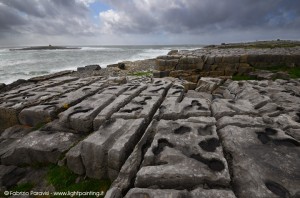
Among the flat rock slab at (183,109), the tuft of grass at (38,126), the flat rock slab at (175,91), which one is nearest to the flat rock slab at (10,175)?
the tuft of grass at (38,126)

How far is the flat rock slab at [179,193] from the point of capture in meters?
3.11

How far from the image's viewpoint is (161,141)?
15.1 ft

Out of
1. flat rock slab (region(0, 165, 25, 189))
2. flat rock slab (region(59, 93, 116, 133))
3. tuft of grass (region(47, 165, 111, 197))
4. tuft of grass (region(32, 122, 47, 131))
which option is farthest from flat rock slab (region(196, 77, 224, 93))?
flat rock slab (region(0, 165, 25, 189))

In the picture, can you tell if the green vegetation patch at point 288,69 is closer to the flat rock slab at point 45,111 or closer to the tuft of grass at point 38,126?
the flat rock slab at point 45,111

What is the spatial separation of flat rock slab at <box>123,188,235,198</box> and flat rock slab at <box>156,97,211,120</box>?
283 cm

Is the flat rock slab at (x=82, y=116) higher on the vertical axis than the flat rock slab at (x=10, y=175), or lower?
higher

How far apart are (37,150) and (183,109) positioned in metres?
3.90

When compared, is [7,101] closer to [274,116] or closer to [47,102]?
[47,102]

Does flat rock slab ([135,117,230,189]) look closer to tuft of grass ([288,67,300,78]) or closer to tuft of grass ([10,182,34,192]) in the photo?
tuft of grass ([10,182,34,192])

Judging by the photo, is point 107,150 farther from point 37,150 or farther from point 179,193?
point 37,150

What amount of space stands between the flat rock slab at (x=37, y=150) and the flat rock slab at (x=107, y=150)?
1.13m

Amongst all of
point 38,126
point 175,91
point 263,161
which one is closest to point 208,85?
point 175,91

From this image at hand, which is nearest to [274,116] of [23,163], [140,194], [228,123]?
[228,123]

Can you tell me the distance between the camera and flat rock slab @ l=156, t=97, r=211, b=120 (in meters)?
5.95
